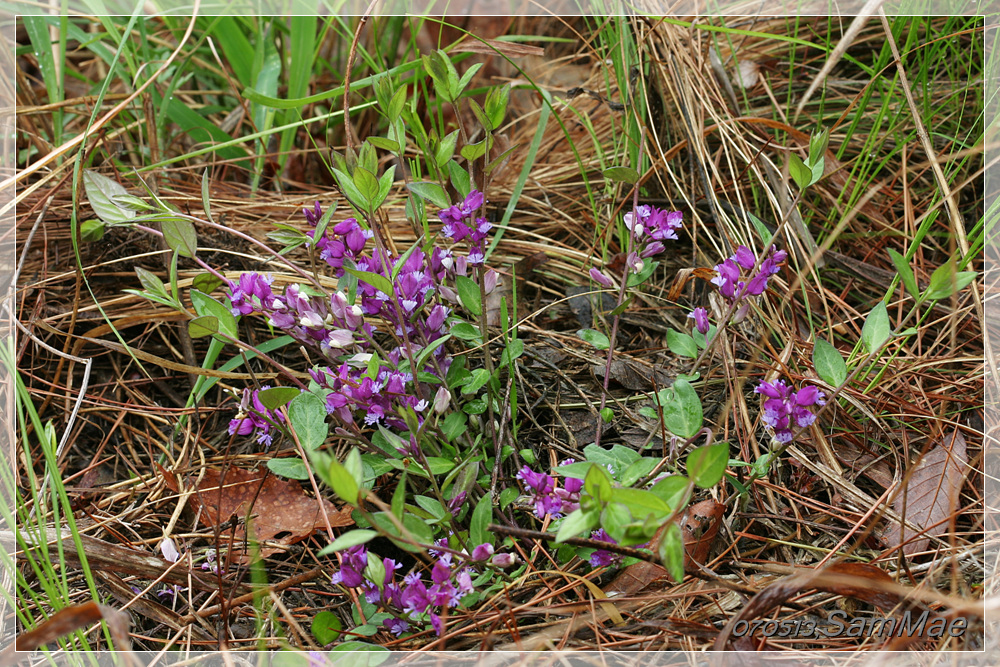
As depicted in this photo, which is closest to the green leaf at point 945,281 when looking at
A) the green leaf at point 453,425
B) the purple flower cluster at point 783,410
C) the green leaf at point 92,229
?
the purple flower cluster at point 783,410

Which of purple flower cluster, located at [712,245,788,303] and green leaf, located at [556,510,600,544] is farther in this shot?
purple flower cluster, located at [712,245,788,303]

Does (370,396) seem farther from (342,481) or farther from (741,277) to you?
(741,277)

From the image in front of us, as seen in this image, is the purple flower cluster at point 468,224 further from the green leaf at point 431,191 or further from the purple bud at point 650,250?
the purple bud at point 650,250

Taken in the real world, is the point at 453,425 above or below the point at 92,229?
below

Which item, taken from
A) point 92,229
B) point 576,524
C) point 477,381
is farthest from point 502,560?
point 92,229

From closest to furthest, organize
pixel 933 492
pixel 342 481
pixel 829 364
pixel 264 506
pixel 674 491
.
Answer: pixel 342 481, pixel 674 491, pixel 829 364, pixel 933 492, pixel 264 506

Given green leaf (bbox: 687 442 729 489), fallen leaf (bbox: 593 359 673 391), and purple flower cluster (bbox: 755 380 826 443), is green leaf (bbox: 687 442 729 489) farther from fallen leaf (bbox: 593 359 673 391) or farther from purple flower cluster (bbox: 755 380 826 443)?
fallen leaf (bbox: 593 359 673 391)

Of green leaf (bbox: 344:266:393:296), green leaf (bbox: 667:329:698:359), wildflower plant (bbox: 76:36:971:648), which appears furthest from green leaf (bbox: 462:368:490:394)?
green leaf (bbox: 667:329:698:359)
